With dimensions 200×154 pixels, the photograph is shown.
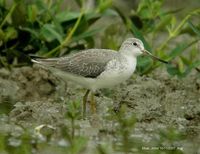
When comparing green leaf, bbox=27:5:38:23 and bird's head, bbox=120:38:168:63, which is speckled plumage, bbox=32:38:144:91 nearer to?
bird's head, bbox=120:38:168:63

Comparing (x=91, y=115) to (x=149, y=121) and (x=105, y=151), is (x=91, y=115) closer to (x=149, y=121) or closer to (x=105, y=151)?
(x=149, y=121)

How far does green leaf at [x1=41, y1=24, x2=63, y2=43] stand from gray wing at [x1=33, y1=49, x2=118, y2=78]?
870 millimetres

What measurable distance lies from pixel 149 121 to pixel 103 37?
3130mm

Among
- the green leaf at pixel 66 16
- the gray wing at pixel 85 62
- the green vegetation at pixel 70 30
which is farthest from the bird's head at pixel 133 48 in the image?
the green leaf at pixel 66 16

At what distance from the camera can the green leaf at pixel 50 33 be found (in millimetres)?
11273

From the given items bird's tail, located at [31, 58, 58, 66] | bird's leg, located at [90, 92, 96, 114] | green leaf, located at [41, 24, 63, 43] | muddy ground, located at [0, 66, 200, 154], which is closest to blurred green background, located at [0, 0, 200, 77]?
green leaf, located at [41, 24, 63, 43]

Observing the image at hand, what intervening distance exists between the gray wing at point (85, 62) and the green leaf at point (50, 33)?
2.85ft

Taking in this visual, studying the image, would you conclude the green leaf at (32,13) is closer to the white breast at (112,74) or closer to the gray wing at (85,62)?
the gray wing at (85,62)

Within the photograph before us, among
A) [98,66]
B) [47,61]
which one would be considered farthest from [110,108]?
[47,61]

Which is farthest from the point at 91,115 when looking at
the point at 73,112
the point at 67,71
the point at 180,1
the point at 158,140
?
the point at 180,1

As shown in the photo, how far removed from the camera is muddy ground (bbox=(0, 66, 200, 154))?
8.54 m

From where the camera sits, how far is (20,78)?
38.2 feet

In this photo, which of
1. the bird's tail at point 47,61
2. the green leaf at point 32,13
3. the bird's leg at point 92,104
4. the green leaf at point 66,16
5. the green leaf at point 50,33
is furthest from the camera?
the green leaf at point 66,16

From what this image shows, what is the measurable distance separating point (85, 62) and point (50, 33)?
130cm
